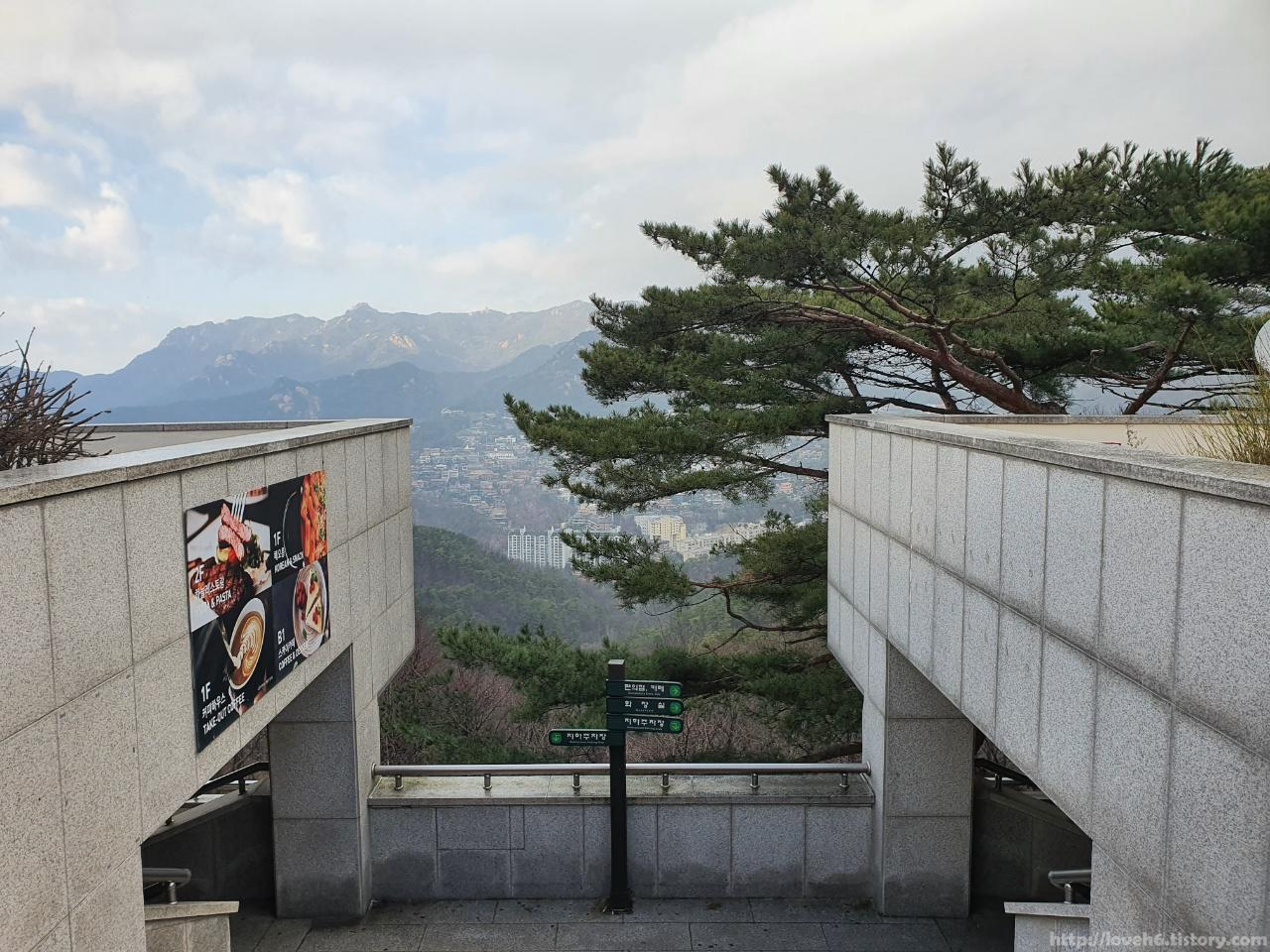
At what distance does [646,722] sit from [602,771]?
83 cm

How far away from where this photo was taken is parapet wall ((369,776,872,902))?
8781mm

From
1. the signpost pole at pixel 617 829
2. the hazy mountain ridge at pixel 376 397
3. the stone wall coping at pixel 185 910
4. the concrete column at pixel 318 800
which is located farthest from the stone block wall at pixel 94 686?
the hazy mountain ridge at pixel 376 397

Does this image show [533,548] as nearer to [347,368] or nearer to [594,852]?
[594,852]

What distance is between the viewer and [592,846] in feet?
A: 29.1

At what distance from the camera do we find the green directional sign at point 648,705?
344 inches

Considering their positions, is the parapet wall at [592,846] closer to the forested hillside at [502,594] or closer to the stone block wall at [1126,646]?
the stone block wall at [1126,646]

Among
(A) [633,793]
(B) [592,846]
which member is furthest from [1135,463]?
(B) [592,846]

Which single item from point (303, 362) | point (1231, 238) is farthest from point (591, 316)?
point (303, 362)

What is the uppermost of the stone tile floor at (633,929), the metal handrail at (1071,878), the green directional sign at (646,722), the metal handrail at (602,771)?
the green directional sign at (646,722)

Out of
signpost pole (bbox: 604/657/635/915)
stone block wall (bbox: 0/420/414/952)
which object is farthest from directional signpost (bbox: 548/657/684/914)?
stone block wall (bbox: 0/420/414/952)

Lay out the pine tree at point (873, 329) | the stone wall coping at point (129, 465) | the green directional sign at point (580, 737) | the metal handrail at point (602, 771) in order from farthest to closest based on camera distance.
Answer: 1. the pine tree at point (873, 329)
2. the metal handrail at point (602, 771)
3. the green directional sign at point (580, 737)
4. the stone wall coping at point (129, 465)

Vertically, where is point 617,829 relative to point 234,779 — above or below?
below

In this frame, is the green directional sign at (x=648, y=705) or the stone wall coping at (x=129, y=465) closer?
the stone wall coping at (x=129, y=465)

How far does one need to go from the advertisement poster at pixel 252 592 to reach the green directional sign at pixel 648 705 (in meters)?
2.76
